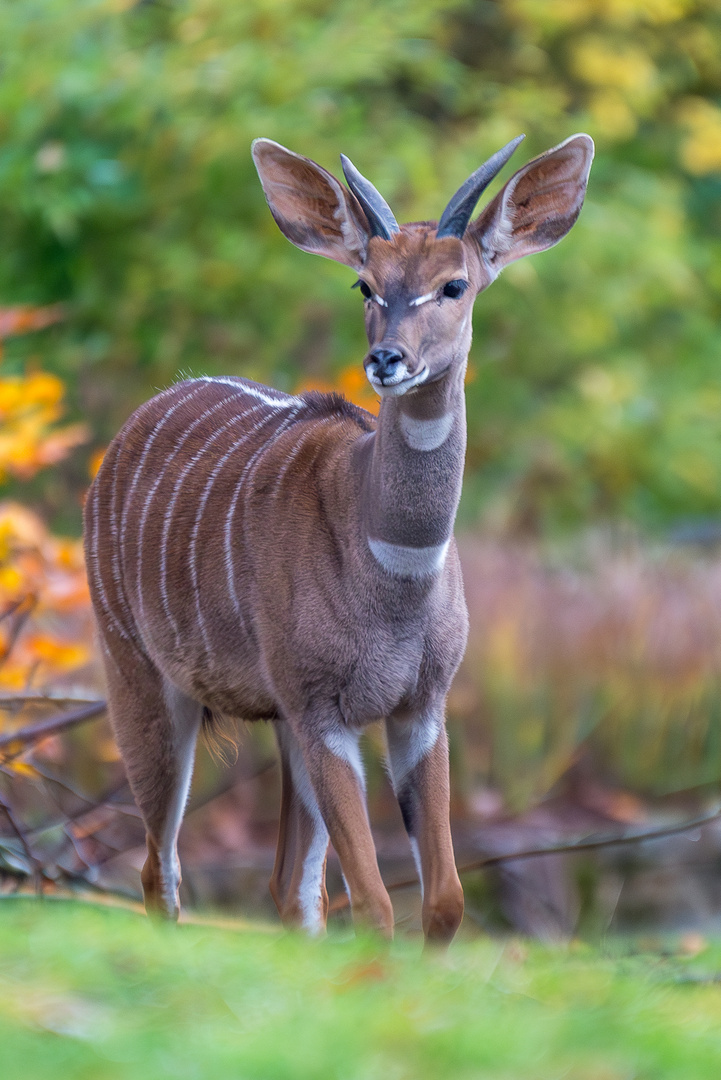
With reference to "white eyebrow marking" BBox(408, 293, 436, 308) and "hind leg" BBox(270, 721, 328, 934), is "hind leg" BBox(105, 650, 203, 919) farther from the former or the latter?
"white eyebrow marking" BBox(408, 293, 436, 308)

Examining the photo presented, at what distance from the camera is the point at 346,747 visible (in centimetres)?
309

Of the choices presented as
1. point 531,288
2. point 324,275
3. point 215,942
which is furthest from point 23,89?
point 215,942

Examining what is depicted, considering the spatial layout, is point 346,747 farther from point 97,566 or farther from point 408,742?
point 97,566

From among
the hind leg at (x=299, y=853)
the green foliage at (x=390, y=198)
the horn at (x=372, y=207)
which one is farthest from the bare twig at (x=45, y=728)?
the green foliage at (x=390, y=198)

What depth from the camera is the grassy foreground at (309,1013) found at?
6.41 feet

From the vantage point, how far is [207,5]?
731 centimetres

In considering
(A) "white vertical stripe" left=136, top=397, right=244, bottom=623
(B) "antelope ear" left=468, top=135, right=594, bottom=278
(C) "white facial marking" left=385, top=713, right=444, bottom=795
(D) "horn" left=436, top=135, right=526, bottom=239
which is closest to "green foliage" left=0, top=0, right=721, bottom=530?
(A) "white vertical stripe" left=136, top=397, right=244, bottom=623

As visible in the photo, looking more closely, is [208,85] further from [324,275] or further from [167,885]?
[167,885]

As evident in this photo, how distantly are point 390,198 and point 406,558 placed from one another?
16.2 feet

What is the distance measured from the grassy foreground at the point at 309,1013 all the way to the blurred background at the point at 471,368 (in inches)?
61.1

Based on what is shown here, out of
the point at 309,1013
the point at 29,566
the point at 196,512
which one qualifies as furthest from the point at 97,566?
the point at 309,1013

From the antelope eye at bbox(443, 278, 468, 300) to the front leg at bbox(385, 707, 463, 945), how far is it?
33.9 inches

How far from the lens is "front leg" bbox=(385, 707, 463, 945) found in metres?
3.05

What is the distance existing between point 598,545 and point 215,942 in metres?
4.42
